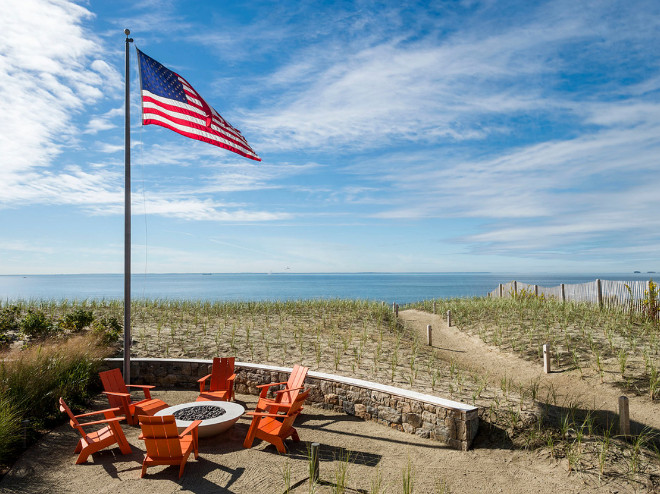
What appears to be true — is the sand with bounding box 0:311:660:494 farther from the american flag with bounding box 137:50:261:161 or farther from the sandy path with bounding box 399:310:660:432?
the american flag with bounding box 137:50:261:161

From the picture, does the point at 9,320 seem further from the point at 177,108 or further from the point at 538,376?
the point at 538,376

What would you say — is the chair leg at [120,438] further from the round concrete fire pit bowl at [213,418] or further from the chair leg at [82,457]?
the round concrete fire pit bowl at [213,418]

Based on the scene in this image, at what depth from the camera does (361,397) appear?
6914 millimetres

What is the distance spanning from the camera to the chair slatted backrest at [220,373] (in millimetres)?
7633

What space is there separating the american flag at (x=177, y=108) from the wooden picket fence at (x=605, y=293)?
15037mm

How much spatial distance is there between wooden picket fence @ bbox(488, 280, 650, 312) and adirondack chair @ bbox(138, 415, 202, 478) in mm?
15692

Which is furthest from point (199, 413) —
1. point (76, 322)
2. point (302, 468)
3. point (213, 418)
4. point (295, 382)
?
point (76, 322)

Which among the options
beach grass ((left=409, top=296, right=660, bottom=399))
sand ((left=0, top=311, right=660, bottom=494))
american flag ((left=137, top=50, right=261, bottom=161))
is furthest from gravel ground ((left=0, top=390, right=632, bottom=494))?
american flag ((left=137, top=50, right=261, bottom=161))

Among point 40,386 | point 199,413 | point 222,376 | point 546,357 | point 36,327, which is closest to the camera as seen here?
point 199,413

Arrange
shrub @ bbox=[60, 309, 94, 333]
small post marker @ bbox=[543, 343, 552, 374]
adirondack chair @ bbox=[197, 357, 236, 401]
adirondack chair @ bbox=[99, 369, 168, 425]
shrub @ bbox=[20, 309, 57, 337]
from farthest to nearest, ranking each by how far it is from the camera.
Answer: shrub @ bbox=[60, 309, 94, 333] → shrub @ bbox=[20, 309, 57, 337] → small post marker @ bbox=[543, 343, 552, 374] → adirondack chair @ bbox=[197, 357, 236, 401] → adirondack chair @ bbox=[99, 369, 168, 425]

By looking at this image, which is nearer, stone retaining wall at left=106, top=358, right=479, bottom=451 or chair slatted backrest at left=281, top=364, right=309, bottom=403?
stone retaining wall at left=106, top=358, right=479, bottom=451

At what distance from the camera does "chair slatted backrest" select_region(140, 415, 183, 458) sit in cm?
Answer: 460

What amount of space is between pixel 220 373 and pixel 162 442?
2.95 metres

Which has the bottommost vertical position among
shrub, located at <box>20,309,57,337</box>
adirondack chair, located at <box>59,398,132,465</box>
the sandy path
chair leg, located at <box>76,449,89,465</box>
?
the sandy path
